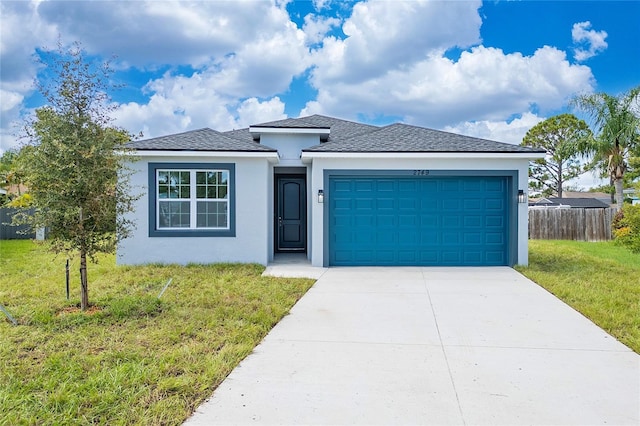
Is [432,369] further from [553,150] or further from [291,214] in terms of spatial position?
[553,150]

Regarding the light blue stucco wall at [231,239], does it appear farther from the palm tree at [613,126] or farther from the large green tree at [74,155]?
the palm tree at [613,126]

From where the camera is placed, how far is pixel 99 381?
11.3 ft

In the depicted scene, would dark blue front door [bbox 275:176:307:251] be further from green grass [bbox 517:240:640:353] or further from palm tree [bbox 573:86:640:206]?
palm tree [bbox 573:86:640:206]

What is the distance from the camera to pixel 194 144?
973cm

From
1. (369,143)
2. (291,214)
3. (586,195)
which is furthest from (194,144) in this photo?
(586,195)

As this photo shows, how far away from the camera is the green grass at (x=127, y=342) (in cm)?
310

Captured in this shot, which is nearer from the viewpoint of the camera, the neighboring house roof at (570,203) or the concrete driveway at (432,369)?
the concrete driveway at (432,369)

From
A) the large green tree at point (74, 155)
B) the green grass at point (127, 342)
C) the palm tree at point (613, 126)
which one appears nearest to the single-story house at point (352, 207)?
the green grass at point (127, 342)

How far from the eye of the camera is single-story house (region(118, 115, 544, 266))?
31.7 ft

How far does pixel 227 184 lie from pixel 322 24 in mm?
6429

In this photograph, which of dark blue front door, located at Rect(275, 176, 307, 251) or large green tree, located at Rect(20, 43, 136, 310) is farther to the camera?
dark blue front door, located at Rect(275, 176, 307, 251)

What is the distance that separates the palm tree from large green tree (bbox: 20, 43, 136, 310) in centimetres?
1992

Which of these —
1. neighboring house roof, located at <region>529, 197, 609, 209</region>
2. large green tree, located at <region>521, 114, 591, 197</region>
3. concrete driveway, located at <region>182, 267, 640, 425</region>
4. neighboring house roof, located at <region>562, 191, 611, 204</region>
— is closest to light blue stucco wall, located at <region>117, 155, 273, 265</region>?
concrete driveway, located at <region>182, 267, 640, 425</region>

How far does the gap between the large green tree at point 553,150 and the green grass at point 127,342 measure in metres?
25.7
